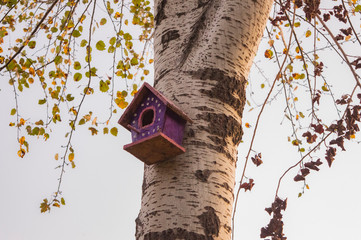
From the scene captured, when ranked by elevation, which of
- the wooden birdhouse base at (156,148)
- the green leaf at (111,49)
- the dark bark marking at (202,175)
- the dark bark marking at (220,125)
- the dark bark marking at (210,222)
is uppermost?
the green leaf at (111,49)

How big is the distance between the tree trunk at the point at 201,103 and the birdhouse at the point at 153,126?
4cm

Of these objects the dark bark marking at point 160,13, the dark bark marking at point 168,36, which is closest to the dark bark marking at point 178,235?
the dark bark marking at point 168,36

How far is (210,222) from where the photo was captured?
1.46 meters

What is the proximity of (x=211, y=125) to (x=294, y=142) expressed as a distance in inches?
88.5

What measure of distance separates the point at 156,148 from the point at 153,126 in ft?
0.68

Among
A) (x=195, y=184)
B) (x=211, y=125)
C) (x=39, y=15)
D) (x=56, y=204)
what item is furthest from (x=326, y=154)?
(x=39, y=15)

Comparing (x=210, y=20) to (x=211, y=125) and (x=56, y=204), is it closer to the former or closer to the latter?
(x=211, y=125)

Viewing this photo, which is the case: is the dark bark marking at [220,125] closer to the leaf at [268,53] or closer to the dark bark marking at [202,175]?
the dark bark marking at [202,175]

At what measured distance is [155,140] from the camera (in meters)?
1.67

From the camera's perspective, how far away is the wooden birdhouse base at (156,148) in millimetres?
1601

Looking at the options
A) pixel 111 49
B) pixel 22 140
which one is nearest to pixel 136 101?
pixel 111 49

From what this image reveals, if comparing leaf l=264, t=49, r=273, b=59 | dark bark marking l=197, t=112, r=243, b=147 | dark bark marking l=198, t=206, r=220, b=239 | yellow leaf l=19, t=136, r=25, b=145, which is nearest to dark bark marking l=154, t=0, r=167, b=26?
dark bark marking l=197, t=112, r=243, b=147

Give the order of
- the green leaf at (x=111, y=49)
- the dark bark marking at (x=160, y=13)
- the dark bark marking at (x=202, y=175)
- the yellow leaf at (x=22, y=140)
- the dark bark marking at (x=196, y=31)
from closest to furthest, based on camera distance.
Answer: the dark bark marking at (x=202, y=175)
the dark bark marking at (x=196, y=31)
the dark bark marking at (x=160, y=13)
the green leaf at (x=111, y=49)
the yellow leaf at (x=22, y=140)

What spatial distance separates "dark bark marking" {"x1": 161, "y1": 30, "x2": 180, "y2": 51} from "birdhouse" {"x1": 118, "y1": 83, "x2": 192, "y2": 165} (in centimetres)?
29
